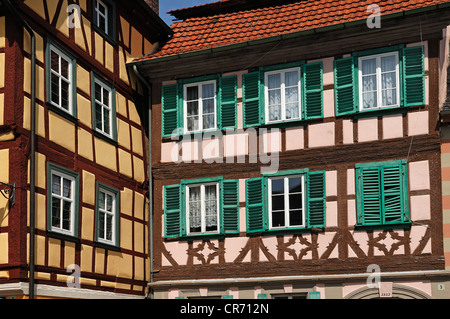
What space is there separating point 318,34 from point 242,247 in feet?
16.4

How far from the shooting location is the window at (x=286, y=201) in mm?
17344

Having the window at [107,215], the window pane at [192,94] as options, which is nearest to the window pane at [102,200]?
the window at [107,215]

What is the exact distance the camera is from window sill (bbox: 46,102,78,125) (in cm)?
1538

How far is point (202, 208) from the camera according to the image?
1839cm

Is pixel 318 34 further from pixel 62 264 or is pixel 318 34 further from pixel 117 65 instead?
pixel 62 264

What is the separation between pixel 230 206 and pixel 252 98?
250 cm

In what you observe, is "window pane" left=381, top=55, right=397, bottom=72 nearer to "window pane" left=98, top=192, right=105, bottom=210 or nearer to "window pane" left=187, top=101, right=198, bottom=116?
"window pane" left=187, top=101, right=198, bottom=116

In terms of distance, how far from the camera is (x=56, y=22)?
52.7ft

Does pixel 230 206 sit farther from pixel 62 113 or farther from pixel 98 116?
pixel 62 113

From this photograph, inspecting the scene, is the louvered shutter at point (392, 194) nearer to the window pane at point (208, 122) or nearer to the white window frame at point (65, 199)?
the window pane at point (208, 122)
